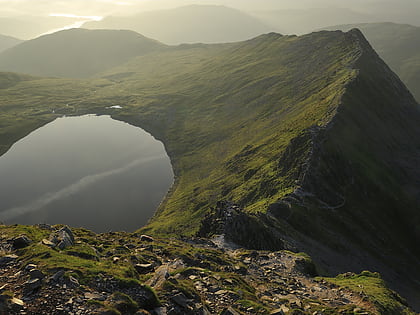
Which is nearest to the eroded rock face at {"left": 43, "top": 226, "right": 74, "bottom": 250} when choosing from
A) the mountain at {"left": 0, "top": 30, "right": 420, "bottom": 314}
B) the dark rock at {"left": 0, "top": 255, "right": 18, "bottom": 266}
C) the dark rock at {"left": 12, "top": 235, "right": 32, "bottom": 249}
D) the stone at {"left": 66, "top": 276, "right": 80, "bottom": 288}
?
the dark rock at {"left": 12, "top": 235, "right": 32, "bottom": 249}

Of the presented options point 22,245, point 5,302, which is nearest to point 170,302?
point 5,302

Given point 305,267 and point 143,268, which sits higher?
point 143,268

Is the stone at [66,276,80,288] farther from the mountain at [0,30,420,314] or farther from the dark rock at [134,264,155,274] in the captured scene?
the dark rock at [134,264,155,274]

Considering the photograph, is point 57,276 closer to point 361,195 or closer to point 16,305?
point 16,305

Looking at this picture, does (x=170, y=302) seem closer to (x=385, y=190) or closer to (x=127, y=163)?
(x=385, y=190)

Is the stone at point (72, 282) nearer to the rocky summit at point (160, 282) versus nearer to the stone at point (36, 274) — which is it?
the rocky summit at point (160, 282)

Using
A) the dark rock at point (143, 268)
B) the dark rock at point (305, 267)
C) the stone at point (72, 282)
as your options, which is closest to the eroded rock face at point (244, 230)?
the dark rock at point (305, 267)

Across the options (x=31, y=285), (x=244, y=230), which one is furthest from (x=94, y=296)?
(x=244, y=230)

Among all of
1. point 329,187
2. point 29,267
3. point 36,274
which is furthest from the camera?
point 329,187
